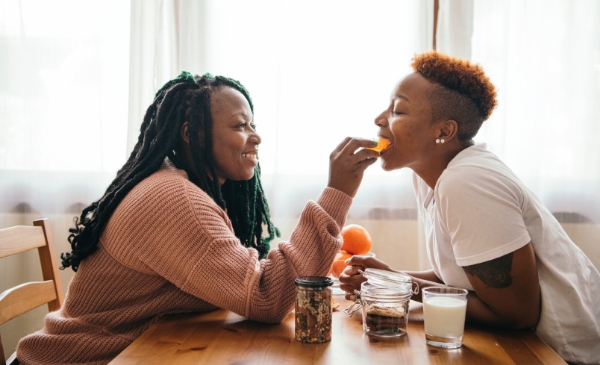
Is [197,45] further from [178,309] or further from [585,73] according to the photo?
[585,73]

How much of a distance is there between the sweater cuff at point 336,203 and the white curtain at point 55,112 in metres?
1.61

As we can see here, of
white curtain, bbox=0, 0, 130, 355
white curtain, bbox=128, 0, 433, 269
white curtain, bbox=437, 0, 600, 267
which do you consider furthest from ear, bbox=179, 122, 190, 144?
white curtain, bbox=437, 0, 600, 267

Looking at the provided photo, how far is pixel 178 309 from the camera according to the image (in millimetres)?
1446

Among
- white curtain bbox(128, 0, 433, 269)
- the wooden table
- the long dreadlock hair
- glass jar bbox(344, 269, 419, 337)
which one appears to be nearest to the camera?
the wooden table

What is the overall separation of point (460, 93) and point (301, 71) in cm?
117

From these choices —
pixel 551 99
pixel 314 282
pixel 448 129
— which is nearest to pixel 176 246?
pixel 314 282

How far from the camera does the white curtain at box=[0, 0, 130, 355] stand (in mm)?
2699

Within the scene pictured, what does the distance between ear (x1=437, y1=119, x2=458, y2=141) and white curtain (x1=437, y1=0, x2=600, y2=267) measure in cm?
104

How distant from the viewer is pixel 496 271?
129cm

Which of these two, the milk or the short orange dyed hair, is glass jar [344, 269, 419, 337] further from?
the short orange dyed hair

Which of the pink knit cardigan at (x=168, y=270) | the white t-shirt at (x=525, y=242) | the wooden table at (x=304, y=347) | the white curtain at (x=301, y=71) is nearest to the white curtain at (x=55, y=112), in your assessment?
the white curtain at (x=301, y=71)

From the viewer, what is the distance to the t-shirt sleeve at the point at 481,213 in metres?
1.29

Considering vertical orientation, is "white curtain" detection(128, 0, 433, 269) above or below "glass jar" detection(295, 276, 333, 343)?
above

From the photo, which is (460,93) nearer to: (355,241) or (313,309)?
(355,241)
